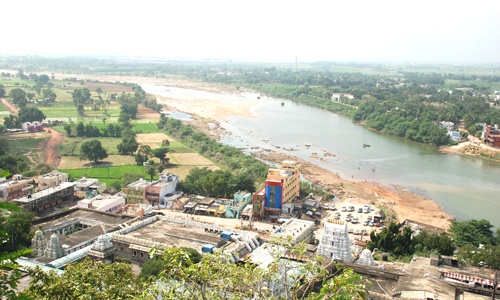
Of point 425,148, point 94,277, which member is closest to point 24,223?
point 94,277

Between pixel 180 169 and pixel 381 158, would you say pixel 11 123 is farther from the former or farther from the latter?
pixel 381 158

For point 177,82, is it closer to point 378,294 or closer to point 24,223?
point 24,223

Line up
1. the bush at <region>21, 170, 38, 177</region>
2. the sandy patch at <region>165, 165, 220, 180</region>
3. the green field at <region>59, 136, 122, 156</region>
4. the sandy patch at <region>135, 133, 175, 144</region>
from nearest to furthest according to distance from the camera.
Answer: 1. the bush at <region>21, 170, 38, 177</region>
2. the sandy patch at <region>165, 165, 220, 180</region>
3. the green field at <region>59, 136, 122, 156</region>
4. the sandy patch at <region>135, 133, 175, 144</region>

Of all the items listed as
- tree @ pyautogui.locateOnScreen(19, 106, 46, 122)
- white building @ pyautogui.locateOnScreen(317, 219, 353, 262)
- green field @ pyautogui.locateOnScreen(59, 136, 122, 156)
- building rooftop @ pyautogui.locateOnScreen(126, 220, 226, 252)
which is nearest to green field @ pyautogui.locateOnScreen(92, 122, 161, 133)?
green field @ pyautogui.locateOnScreen(59, 136, 122, 156)

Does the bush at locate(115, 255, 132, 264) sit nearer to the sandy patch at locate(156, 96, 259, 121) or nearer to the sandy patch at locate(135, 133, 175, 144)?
the sandy patch at locate(135, 133, 175, 144)

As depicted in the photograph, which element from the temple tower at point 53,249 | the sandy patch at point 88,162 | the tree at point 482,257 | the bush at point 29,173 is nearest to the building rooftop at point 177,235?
the temple tower at point 53,249

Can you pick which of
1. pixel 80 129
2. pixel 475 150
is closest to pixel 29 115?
pixel 80 129
